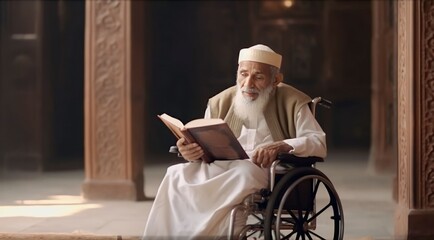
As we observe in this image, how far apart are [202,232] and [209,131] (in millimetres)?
461

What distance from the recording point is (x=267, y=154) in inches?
142

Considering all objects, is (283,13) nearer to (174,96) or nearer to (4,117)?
(174,96)

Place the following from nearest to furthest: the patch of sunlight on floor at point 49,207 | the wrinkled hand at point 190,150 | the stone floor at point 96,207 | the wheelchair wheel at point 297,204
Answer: the wheelchair wheel at point 297,204
the wrinkled hand at point 190,150
the stone floor at point 96,207
the patch of sunlight on floor at point 49,207

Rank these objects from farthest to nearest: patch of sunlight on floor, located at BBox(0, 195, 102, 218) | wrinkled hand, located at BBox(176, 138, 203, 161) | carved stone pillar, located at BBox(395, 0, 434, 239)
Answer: patch of sunlight on floor, located at BBox(0, 195, 102, 218) < carved stone pillar, located at BBox(395, 0, 434, 239) < wrinkled hand, located at BBox(176, 138, 203, 161)

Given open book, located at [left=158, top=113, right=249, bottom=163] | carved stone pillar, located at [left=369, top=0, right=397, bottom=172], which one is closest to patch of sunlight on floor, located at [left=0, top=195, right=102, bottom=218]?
open book, located at [left=158, top=113, right=249, bottom=163]

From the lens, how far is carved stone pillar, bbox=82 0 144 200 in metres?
6.44

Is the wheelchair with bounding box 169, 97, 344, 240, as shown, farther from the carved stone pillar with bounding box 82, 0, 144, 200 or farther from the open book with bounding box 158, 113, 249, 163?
the carved stone pillar with bounding box 82, 0, 144, 200

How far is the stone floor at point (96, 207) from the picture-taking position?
5039 millimetres

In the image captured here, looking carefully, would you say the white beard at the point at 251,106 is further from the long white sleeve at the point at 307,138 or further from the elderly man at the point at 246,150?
the long white sleeve at the point at 307,138

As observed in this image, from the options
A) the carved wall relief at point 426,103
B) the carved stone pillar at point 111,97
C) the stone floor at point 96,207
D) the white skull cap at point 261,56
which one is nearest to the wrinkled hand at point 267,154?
the white skull cap at point 261,56

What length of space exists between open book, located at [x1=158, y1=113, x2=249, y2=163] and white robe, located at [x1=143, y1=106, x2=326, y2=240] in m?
0.05

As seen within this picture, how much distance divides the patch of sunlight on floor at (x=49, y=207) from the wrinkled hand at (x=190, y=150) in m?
2.31

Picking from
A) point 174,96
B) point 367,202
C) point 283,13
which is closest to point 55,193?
point 367,202

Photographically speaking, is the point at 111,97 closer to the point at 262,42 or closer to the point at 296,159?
the point at 296,159
